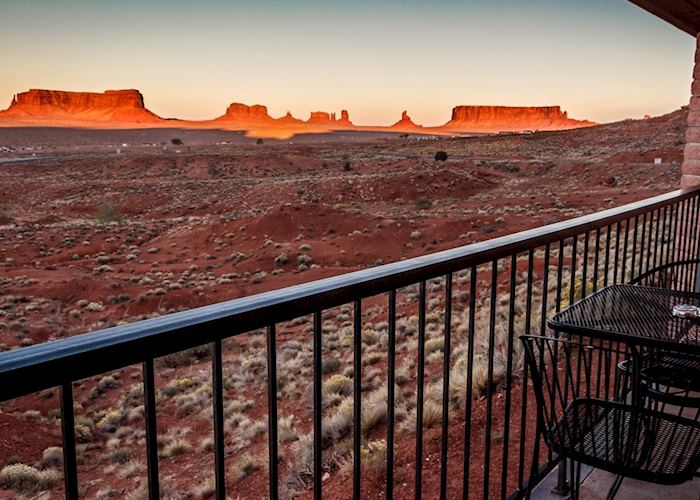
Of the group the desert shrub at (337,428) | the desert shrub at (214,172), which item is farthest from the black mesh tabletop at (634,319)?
the desert shrub at (214,172)

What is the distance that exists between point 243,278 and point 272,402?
54.4ft

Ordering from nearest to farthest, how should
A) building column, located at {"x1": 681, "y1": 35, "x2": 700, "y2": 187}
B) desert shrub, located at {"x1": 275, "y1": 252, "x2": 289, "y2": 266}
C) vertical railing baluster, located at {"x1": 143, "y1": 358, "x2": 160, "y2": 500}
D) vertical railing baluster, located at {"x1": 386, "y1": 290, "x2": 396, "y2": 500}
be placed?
vertical railing baluster, located at {"x1": 143, "y1": 358, "x2": 160, "y2": 500}
vertical railing baluster, located at {"x1": 386, "y1": 290, "x2": 396, "y2": 500}
building column, located at {"x1": 681, "y1": 35, "x2": 700, "y2": 187}
desert shrub, located at {"x1": 275, "y1": 252, "x2": 289, "y2": 266}

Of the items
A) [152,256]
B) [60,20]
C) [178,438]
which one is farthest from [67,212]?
[60,20]

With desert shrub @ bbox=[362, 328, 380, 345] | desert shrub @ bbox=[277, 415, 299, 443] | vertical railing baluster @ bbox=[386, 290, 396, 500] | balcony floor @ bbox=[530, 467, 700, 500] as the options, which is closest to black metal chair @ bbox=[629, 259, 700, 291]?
balcony floor @ bbox=[530, 467, 700, 500]

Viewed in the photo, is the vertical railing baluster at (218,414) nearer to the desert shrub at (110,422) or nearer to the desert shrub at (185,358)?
the desert shrub at (110,422)

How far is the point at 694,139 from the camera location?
207 inches

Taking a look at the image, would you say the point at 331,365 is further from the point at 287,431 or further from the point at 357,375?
the point at 357,375

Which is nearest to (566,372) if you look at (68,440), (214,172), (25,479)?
(68,440)

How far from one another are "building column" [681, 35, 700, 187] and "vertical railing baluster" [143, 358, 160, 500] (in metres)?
5.19

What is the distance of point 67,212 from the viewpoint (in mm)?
35469

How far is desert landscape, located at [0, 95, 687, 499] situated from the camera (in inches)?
228

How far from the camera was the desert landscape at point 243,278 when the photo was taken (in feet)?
19.0

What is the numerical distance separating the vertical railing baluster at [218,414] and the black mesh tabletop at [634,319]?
136 cm

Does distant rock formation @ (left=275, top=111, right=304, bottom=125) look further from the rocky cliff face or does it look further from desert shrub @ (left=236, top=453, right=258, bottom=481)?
desert shrub @ (left=236, top=453, right=258, bottom=481)
